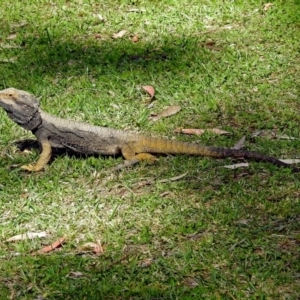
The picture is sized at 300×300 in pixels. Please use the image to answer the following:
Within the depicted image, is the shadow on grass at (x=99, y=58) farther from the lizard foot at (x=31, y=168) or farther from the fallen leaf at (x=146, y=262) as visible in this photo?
the fallen leaf at (x=146, y=262)

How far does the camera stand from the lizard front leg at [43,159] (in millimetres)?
5766

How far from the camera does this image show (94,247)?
486 cm

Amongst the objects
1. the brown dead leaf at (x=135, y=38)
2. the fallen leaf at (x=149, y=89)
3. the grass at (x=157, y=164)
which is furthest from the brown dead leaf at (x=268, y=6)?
the fallen leaf at (x=149, y=89)

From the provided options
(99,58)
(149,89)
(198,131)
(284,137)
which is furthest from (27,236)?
(99,58)

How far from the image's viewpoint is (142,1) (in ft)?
28.8

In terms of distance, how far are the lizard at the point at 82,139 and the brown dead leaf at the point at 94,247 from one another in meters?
1.10

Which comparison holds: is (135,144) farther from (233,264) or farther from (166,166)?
(233,264)

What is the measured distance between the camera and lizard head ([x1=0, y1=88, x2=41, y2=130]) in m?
5.83

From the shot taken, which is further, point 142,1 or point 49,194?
point 142,1

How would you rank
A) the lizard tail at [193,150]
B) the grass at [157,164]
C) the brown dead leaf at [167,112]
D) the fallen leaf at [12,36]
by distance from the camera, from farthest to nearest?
the fallen leaf at [12,36], the brown dead leaf at [167,112], the lizard tail at [193,150], the grass at [157,164]

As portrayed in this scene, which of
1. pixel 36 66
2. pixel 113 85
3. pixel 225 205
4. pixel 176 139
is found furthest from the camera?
pixel 36 66

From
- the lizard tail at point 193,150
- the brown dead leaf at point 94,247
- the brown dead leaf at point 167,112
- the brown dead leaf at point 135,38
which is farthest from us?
the brown dead leaf at point 135,38

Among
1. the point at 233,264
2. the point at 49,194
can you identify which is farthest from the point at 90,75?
the point at 233,264

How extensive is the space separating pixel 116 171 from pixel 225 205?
96 cm
